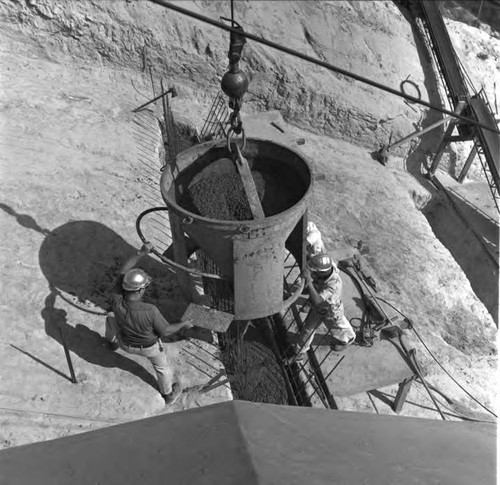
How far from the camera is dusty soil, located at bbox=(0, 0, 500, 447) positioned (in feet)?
20.9

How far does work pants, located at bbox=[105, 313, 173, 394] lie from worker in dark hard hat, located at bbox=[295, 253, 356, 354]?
2.06 m

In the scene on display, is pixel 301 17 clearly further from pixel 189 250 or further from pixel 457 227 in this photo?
pixel 189 250

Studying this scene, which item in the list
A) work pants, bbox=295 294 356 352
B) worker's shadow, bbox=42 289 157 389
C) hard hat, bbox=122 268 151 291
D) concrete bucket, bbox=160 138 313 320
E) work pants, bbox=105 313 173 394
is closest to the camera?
hard hat, bbox=122 268 151 291

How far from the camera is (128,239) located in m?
8.15

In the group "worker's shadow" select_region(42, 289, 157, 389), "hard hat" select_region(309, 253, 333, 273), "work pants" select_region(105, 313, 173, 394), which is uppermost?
"hard hat" select_region(309, 253, 333, 273)

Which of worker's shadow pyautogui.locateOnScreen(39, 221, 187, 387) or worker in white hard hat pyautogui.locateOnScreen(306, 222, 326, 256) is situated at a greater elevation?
worker in white hard hat pyautogui.locateOnScreen(306, 222, 326, 256)

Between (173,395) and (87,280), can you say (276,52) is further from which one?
(173,395)

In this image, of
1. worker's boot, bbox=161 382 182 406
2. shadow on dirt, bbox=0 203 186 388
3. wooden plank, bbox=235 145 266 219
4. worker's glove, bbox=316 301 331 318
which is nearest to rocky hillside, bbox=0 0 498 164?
shadow on dirt, bbox=0 203 186 388

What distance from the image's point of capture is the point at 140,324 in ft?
18.3

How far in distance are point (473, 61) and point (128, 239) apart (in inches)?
533

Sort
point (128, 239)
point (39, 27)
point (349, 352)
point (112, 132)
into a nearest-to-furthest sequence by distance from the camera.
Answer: point (349, 352)
point (128, 239)
point (112, 132)
point (39, 27)

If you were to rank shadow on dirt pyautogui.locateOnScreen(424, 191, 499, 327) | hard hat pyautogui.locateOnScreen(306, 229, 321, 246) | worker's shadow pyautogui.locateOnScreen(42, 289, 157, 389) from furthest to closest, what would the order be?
shadow on dirt pyautogui.locateOnScreen(424, 191, 499, 327) < hard hat pyautogui.locateOnScreen(306, 229, 321, 246) < worker's shadow pyautogui.locateOnScreen(42, 289, 157, 389)

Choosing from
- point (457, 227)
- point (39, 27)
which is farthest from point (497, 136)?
point (39, 27)

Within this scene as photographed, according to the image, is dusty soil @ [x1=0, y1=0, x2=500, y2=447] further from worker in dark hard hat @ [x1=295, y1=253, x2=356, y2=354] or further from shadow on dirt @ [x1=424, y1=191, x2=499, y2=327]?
worker in dark hard hat @ [x1=295, y1=253, x2=356, y2=354]
